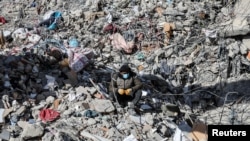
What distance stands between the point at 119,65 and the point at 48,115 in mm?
2544

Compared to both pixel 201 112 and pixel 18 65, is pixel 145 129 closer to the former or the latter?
pixel 201 112

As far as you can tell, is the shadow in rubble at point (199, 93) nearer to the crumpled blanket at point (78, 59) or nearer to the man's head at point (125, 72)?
the crumpled blanket at point (78, 59)

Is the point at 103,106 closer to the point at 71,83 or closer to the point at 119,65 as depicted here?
the point at 71,83

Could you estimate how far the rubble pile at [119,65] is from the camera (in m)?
8.30

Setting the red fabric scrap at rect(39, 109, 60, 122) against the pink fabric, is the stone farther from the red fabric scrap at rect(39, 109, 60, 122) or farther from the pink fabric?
the pink fabric

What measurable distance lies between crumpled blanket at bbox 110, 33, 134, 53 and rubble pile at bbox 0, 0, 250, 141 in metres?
0.02

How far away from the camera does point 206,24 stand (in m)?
11.5

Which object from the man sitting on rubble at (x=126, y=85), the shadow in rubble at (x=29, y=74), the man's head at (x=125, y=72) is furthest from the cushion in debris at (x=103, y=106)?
the shadow in rubble at (x=29, y=74)

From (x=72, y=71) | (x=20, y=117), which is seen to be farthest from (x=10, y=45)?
(x=20, y=117)

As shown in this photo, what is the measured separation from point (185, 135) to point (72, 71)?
271cm

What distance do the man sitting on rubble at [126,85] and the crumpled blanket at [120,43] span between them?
88.1 inches

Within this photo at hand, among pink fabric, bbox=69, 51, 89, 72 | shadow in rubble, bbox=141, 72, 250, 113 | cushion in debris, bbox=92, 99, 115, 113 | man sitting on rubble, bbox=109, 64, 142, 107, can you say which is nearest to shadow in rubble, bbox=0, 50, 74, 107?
pink fabric, bbox=69, 51, 89, 72

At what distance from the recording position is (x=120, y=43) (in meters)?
10.7

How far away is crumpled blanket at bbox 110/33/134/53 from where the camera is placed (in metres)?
10.6
